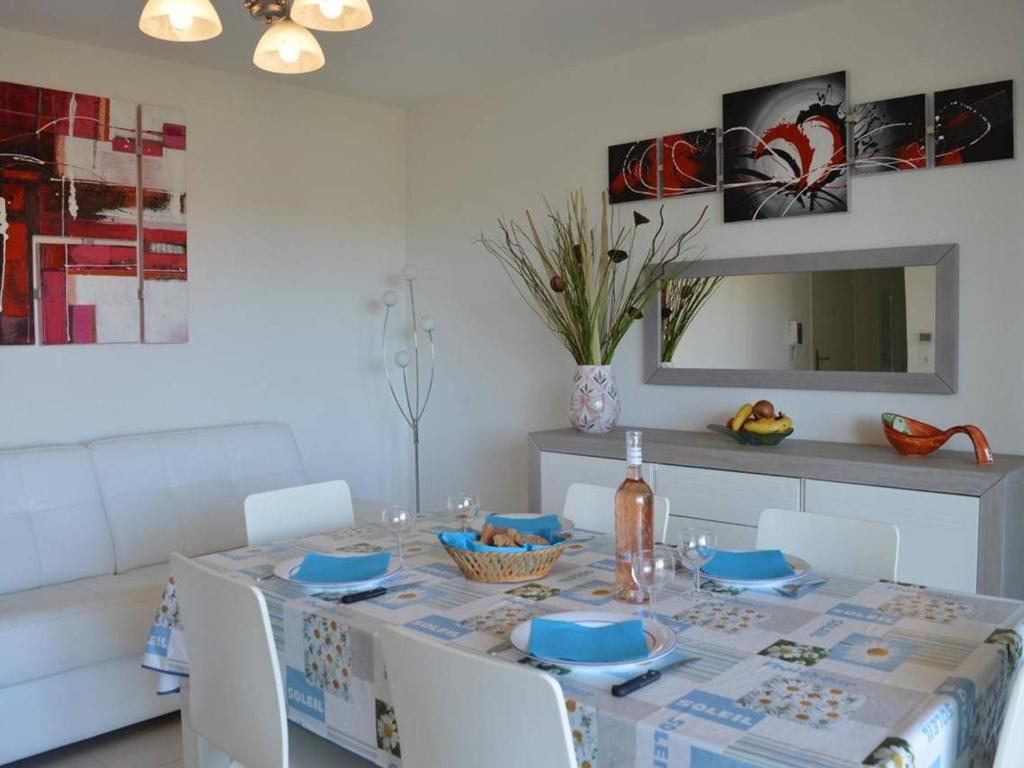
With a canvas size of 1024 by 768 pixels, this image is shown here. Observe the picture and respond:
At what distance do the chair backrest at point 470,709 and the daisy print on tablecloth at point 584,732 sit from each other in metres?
0.13

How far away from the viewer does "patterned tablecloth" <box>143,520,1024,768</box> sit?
122 centimetres

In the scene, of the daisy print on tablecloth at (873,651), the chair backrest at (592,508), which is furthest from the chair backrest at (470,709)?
the chair backrest at (592,508)

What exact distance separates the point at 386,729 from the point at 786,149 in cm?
272

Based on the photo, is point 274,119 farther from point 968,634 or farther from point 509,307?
point 968,634

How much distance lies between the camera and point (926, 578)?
9.19ft

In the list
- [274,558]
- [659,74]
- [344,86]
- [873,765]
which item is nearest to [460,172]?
[344,86]

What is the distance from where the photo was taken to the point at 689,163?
3773 millimetres

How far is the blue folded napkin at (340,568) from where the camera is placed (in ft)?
6.43

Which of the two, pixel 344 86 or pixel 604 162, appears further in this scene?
pixel 344 86


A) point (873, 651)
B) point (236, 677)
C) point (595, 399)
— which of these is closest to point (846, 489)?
point (595, 399)

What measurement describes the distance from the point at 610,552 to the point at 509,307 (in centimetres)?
242

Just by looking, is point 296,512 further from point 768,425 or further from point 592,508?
point 768,425

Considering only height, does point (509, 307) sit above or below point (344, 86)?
below

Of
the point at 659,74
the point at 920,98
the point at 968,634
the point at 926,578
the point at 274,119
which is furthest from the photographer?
the point at 274,119
